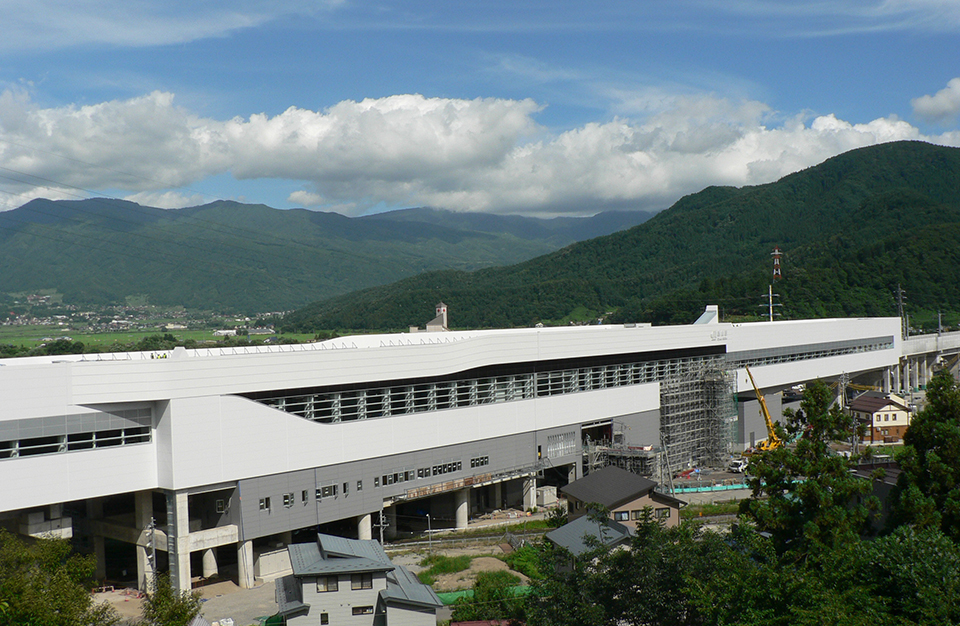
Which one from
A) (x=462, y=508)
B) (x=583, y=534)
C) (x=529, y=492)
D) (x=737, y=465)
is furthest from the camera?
(x=737, y=465)

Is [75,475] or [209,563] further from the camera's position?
[209,563]

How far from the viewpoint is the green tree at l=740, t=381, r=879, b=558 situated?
21.1 metres

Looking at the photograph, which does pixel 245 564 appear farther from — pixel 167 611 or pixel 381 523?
pixel 167 611

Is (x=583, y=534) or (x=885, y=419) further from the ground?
(x=583, y=534)

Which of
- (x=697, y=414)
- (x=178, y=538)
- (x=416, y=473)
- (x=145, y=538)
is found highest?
(x=697, y=414)

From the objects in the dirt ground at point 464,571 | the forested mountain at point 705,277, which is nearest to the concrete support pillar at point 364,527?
the dirt ground at point 464,571

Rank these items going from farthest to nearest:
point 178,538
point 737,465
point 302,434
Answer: point 737,465 → point 302,434 → point 178,538

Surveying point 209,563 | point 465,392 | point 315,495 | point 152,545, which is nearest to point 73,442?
point 152,545

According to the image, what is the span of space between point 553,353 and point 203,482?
1998 centimetres

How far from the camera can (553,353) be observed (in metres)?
41.6

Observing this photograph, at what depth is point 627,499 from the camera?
32.6 meters

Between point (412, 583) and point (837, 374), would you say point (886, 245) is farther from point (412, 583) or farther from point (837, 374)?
point (412, 583)

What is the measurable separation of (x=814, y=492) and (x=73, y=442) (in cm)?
2535

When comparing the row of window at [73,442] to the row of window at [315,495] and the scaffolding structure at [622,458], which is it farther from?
the scaffolding structure at [622,458]
